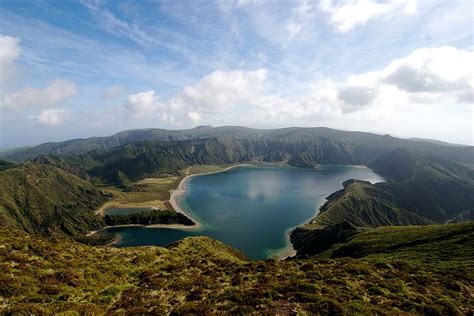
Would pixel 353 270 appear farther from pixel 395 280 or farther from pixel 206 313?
pixel 206 313

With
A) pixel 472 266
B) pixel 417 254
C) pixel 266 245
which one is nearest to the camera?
pixel 472 266

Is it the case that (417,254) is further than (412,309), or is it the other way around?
(417,254)

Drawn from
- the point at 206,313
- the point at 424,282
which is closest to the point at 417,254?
the point at 424,282

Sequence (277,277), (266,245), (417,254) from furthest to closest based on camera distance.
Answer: (266,245) < (417,254) < (277,277)

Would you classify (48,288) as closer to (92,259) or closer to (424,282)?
(92,259)

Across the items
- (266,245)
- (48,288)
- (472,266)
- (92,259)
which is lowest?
(266,245)

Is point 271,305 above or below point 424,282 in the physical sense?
above

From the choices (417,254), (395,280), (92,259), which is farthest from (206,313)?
(417,254)
